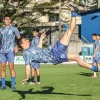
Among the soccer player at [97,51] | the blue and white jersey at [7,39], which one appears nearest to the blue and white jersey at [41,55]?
the blue and white jersey at [7,39]

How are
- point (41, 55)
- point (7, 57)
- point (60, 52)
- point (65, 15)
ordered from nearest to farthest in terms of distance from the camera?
point (60, 52) → point (41, 55) → point (7, 57) → point (65, 15)

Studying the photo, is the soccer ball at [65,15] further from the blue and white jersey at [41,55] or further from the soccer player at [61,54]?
the soccer player at [61,54]

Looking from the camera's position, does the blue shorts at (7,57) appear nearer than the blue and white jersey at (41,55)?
No

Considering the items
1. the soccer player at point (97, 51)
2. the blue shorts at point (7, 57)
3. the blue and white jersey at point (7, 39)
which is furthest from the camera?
the soccer player at point (97, 51)

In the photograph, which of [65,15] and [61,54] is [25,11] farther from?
[61,54]

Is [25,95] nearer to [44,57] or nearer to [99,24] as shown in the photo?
[44,57]

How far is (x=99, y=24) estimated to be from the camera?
45781 mm

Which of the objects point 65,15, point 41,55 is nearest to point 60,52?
point 41,55

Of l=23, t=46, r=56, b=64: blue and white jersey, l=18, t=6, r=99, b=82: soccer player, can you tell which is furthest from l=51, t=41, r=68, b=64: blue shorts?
l=23, t=46, r=56, b=64: blue and white jersey

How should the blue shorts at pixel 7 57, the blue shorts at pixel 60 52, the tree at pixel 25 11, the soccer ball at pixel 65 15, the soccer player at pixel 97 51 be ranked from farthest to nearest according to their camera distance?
1. the soccer ball at pixel 65 15
2. the tree at pixel 25 11
3. the soccer player at pixel 97 51
4. the blue shorts at pixel 7 57
5. the blue shorts at pixel 60 52

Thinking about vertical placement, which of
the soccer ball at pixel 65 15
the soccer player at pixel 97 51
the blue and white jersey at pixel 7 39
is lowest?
the soccer player at pixel 97 51

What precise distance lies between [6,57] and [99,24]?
Answer: 3449 cm

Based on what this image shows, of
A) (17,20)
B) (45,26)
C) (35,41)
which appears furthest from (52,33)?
(35,41)

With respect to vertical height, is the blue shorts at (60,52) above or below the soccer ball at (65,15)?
below
